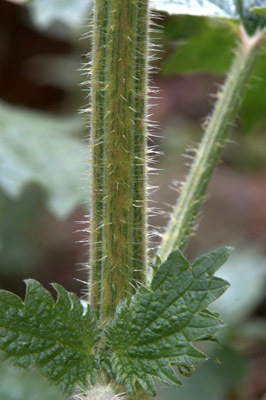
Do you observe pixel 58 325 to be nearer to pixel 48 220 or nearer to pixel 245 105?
pixel 245 105

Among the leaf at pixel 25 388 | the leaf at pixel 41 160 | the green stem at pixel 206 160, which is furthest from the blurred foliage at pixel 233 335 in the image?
the leaf at pixel 25 388

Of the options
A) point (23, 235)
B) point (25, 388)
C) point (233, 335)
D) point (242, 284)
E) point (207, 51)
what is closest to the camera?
point (25, 388)

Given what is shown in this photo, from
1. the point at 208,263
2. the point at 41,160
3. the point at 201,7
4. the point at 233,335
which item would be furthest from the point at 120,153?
the point at 233,335

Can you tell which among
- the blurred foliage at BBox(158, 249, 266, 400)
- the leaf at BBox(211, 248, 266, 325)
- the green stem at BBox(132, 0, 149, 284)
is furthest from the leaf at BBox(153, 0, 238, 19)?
the leaf at BBox(211, 248, 266, 325)

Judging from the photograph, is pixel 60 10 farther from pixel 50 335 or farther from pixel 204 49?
pixel 50 335

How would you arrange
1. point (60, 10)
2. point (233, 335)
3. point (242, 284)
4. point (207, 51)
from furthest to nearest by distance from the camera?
point (242, 284) → point (233, 335) → point (60, 10) → point (207, 51)

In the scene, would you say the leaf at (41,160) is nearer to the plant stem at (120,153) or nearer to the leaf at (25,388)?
the plant stem at (120,153)

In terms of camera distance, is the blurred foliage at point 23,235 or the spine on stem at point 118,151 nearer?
the spine on stem at point 118,151
